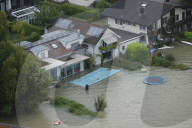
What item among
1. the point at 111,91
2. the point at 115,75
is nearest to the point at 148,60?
the point at 115,75

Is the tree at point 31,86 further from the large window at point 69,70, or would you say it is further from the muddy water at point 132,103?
the large window at point 69,70

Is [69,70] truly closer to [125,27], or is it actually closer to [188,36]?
[125,27]

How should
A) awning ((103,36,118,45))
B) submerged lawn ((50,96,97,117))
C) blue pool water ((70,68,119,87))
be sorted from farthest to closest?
awning ((103,36,118,45)) → blue pool water ((70,68,119,87)) → submerged lawn ((50,96,97,117))

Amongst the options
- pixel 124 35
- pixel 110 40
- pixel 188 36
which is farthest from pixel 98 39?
pixel 188 36

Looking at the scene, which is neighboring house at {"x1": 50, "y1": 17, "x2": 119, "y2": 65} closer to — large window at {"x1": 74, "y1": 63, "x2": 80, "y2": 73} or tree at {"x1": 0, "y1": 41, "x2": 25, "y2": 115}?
large window at {"x1": 74, "y1": 63, "x2": 80, "y2": 73}

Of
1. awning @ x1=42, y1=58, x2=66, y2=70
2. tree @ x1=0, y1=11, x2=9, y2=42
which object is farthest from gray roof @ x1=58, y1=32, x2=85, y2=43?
tree @ x1=0, y1=11, x2=9, y2=42
